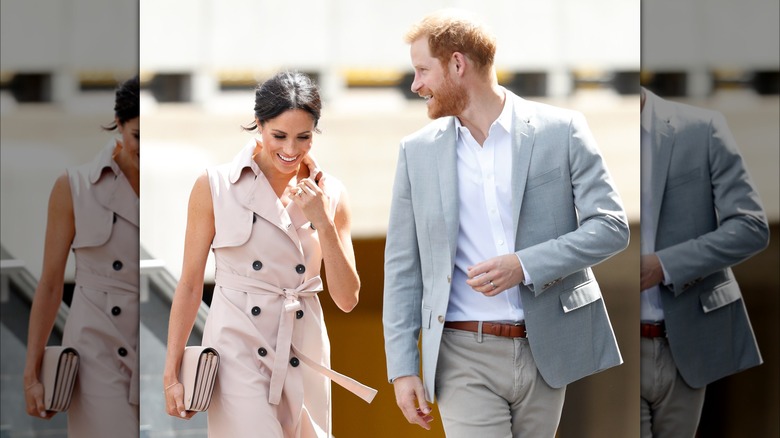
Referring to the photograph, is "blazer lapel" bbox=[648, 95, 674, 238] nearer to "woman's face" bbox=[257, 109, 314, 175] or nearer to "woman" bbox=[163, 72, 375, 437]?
"woman" bbox=[163, 72, 375, 437]

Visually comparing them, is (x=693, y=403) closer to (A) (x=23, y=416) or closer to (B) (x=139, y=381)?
(B) (x=139, y=381)

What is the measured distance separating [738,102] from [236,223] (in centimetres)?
217

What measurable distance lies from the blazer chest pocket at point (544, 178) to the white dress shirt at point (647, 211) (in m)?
0.60

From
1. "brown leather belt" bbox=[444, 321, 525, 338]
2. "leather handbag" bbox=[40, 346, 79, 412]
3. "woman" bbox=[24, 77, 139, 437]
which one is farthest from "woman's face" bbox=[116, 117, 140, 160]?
"brown leather belt" bbox=[444, 321, 525, 338]

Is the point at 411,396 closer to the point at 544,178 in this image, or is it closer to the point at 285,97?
the point at 544,178

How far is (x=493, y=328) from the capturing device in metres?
4.71

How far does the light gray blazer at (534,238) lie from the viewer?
470 cm

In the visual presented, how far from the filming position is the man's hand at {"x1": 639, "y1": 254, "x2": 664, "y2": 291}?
5.18 meters

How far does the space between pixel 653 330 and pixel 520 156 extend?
3.52 ft

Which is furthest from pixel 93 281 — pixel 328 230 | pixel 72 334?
pixel 328 230

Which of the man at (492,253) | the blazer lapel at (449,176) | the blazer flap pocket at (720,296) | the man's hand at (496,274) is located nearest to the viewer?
the man's hand at (496,274)

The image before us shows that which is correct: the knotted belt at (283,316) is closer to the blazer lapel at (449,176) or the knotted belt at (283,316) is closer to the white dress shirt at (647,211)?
the blazer lapel at (449,176)

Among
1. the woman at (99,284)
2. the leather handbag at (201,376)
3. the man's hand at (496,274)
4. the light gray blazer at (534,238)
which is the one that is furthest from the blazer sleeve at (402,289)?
the woman at (99,284)

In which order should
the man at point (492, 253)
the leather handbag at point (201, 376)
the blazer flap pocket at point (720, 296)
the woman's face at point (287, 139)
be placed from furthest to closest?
the blazer flap pocket at point (720, 296) → the woman's face at point (287, 139) → the leather handbag at point (201, 376) → the man at point (492, 253)
